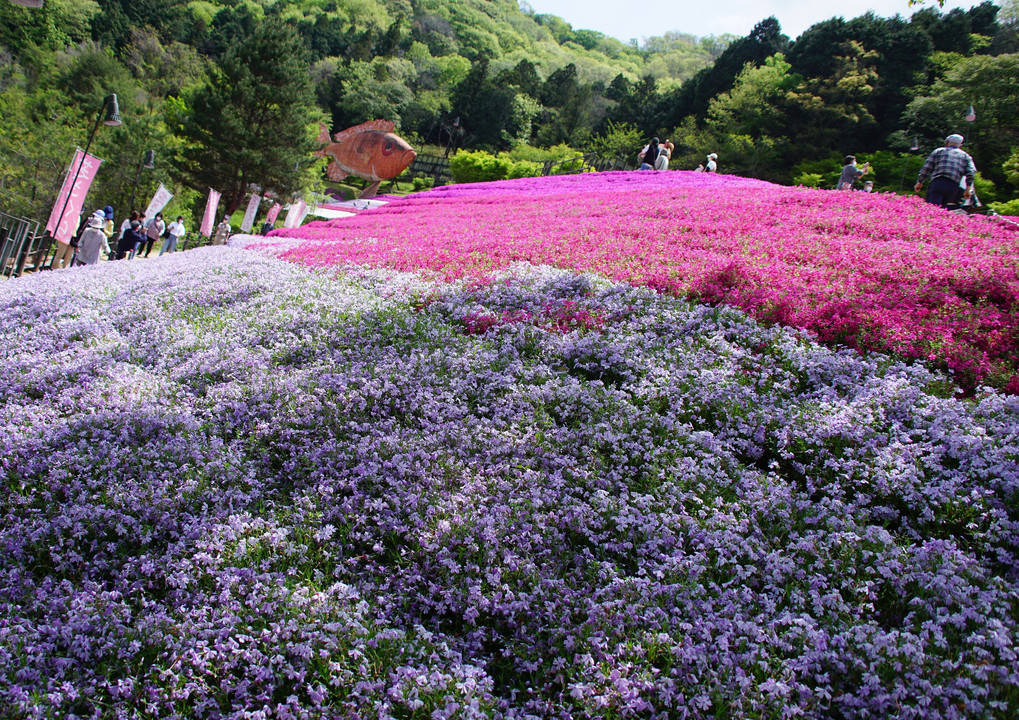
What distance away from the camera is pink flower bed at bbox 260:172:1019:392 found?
22.3ft

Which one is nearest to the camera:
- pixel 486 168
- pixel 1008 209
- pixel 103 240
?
pixel 103 240

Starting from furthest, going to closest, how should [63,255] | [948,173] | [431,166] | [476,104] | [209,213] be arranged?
[476,104], [431,166], [209,213], [63,255], [948,173]

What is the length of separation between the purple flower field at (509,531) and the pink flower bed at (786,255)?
754 mm

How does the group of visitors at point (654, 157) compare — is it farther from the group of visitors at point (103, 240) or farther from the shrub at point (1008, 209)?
the group of visitors at point (103, 240)

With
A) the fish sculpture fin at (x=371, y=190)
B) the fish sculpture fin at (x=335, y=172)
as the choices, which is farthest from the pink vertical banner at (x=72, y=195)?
the fish sculpture fin at (x=335, y=172)

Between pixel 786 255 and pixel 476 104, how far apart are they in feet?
234

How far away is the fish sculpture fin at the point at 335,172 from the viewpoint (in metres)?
70.7

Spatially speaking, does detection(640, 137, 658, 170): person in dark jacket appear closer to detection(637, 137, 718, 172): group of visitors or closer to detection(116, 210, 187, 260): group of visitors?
detection(637, 137, 718, 172): group of visitors

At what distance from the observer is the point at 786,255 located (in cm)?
1006

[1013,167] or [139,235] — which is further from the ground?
[1013,167]

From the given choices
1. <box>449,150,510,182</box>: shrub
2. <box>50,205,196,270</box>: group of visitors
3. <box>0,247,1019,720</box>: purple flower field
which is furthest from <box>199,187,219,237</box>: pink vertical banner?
<box>449,150,510,182</box>: shrub

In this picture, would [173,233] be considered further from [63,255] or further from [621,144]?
[621,144]

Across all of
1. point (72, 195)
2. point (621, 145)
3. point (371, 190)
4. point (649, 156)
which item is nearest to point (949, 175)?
point (649, 156)

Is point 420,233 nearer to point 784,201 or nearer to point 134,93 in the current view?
point 784,201
